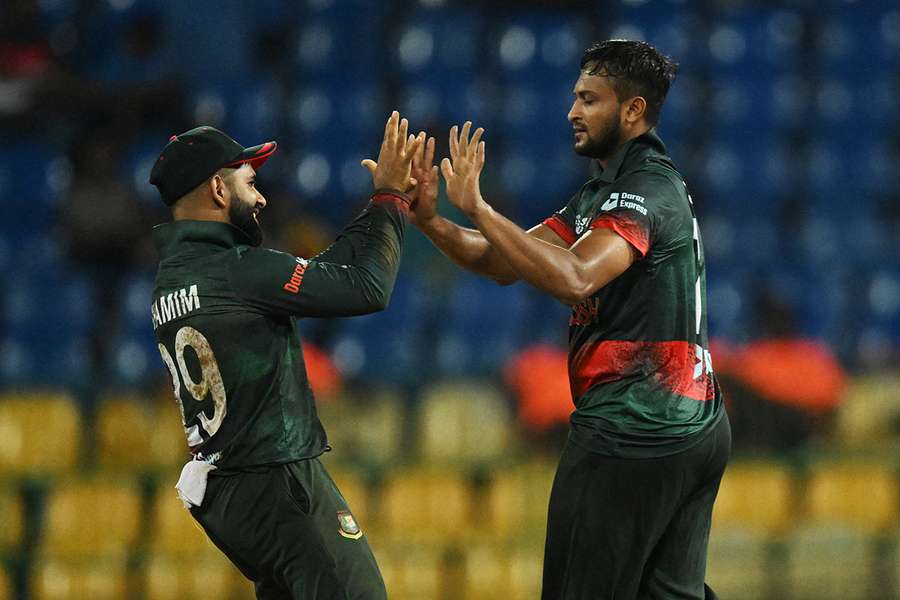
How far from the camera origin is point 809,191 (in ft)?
33.0

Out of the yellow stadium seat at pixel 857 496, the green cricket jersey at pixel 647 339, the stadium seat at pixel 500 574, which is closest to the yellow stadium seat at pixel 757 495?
the yellow stadium seat at pixel 857 496

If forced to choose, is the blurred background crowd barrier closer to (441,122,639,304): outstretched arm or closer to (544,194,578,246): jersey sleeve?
(544,194,578,246): jersey sleeve

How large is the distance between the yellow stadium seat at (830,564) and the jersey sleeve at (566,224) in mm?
3416

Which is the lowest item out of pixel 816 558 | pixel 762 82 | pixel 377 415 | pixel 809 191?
Result: pixel 816 558

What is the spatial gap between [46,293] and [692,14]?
5.54m

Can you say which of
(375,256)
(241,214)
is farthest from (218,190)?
(375,256)

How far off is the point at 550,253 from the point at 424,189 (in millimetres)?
899

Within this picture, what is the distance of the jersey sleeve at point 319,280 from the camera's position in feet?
12.7

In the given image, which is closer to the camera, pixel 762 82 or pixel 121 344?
pixel 121 344

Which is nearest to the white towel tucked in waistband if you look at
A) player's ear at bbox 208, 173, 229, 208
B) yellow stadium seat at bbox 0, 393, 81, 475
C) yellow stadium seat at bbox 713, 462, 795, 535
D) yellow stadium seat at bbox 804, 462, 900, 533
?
player's ear at bbox 208, 173, 229, 208

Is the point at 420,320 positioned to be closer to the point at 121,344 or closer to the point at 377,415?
the point at 377,415

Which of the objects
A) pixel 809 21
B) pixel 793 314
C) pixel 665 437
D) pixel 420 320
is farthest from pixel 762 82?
pixel 665 437

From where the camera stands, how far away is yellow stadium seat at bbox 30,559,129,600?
698 cm

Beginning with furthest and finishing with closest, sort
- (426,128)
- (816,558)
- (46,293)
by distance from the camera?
(426,128) < (46,293) < (816,558)
